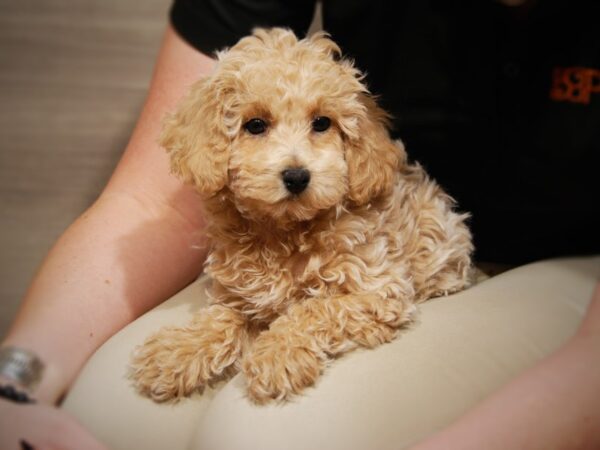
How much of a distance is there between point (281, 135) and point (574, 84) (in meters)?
0.49

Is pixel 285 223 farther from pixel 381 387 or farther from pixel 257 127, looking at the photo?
pixel 381 387

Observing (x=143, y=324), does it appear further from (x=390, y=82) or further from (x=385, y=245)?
(x=390, y=82)

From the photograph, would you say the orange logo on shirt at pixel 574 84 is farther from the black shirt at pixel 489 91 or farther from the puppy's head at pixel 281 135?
the puppy's head at pixel 281 135

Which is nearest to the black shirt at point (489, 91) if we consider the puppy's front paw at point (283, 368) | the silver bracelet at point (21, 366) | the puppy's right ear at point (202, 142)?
the puppy's right ear at point (202, 142)

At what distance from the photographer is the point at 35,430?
757 millimetres

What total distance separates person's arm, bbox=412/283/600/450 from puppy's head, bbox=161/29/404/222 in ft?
1.15

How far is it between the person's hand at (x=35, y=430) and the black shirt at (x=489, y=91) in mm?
714

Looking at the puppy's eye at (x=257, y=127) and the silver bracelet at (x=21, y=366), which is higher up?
the puppy's eye at (x=257, y=127)

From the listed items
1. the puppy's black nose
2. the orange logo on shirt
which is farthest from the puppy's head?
the orange logo on shirt

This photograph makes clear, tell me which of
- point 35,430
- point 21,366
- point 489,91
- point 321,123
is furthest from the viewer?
point 489,91

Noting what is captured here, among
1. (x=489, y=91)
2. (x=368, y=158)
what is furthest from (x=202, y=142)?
(x=489, y=91)

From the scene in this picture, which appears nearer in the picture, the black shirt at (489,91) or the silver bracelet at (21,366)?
the silver bracelet at (21,366)

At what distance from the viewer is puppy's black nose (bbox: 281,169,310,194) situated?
36.0 inches

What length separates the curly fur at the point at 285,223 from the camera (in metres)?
0.95
